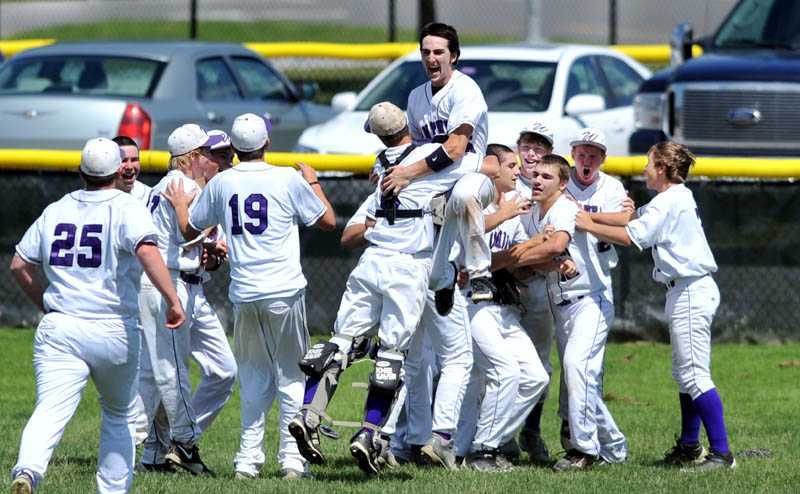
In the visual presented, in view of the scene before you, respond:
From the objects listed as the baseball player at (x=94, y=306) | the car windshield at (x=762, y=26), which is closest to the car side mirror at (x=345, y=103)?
the car windshield at (x=762, y=26)

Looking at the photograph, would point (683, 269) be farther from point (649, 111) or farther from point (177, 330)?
point (649, 111)

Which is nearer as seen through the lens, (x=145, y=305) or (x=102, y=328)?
(x=102, y=328)

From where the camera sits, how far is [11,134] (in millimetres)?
12695

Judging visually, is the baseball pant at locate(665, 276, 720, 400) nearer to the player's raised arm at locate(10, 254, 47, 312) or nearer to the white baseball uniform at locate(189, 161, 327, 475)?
the white baseball uniform at locate(189, 161, 327, 475)

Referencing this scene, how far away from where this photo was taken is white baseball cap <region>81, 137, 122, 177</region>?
618 cm

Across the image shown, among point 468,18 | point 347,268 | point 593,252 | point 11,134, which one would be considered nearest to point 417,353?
point 593,252

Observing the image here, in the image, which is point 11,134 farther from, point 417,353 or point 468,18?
point 468,18

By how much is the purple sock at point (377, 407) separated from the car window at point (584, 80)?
6.50 m

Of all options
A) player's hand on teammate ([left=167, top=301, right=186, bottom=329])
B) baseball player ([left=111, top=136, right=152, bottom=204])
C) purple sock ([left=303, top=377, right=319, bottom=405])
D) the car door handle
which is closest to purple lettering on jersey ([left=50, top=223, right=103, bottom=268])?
player's hand on teammate ([left=167, top=301, right=186, bottom=329])

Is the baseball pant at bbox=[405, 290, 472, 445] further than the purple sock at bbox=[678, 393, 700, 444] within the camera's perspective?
No

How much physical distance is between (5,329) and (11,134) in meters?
2.02

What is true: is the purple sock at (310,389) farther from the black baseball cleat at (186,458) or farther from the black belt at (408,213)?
the black belt at (408,213)

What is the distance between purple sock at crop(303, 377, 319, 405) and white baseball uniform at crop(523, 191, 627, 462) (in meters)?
1.52

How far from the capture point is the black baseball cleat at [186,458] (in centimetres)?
739
